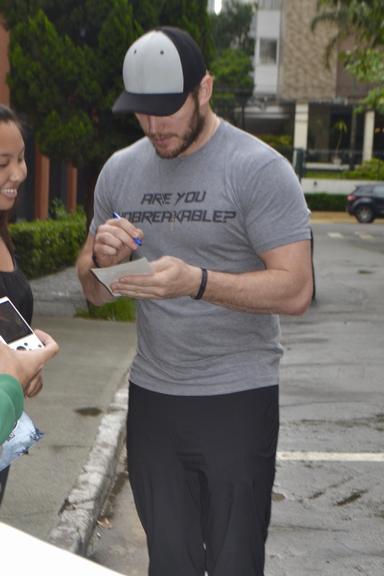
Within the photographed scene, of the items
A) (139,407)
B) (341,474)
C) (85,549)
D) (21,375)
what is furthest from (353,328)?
(21,375)

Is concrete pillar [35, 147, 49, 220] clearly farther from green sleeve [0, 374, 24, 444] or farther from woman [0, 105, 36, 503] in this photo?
green sleeve [0, 374, 24, 444]

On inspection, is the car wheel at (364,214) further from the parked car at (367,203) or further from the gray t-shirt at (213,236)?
the gray t-shirt at (213,236)

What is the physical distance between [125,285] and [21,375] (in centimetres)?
64

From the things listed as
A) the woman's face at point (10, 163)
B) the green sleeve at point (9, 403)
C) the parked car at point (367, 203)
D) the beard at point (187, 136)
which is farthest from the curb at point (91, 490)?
the parked car at point (367, 203)

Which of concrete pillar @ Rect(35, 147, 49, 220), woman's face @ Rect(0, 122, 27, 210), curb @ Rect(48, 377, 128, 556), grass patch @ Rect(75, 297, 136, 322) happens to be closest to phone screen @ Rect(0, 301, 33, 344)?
woman's face @ Rect(0, 122, 27, 210)

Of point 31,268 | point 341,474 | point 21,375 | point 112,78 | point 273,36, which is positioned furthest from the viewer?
point 273,36

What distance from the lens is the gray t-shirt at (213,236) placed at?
9.32ft

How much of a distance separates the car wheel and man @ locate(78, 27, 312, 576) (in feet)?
115

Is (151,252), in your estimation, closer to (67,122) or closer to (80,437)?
(80,437)

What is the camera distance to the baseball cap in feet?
9.32

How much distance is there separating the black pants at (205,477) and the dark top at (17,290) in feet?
1.59

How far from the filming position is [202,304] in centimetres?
296

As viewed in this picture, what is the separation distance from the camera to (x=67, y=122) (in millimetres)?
11305

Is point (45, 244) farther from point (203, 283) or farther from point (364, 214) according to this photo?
point (364, 214)
